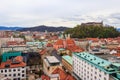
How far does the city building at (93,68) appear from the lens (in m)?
25.5

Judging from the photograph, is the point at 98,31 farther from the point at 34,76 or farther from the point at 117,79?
the point at 117,79

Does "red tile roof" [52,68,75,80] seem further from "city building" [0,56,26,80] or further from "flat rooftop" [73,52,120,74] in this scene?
"city building" [0,56,26,80]

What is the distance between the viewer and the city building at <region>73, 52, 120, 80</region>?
2548 centimetres

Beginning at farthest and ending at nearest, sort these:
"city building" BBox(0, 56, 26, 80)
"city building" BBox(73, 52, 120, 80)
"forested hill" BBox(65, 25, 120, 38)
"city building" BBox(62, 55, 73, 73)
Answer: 1. "forested hill" BBox(65, 25, 120, 38)
2. "city building" BBox(62, 55, 73, 73)
3. "city building" BBox(0, 56, 26, 80)
4. "city building" BBox(73, 52, 120, 80)

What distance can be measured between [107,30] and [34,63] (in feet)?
191

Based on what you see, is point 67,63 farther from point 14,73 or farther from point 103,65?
point 103,65

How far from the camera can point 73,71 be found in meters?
40.1

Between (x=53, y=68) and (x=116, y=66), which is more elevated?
(x=116, y=66)

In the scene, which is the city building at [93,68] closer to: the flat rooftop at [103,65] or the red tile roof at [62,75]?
the flat rooftop at [103,65]

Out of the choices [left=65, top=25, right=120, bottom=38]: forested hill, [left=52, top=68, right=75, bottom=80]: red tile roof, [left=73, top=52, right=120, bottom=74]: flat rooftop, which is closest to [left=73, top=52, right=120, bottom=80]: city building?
[left=73, top=52, right=120, bottom=74]: flat rooftop

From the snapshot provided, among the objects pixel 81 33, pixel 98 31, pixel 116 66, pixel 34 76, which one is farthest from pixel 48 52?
pixel 98 31

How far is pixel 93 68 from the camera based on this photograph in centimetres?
3009

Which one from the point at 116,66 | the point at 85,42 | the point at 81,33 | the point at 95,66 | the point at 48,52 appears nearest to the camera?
the point at 116,66

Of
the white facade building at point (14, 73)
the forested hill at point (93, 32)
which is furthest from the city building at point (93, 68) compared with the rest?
the forested hill at point (93, 32)
